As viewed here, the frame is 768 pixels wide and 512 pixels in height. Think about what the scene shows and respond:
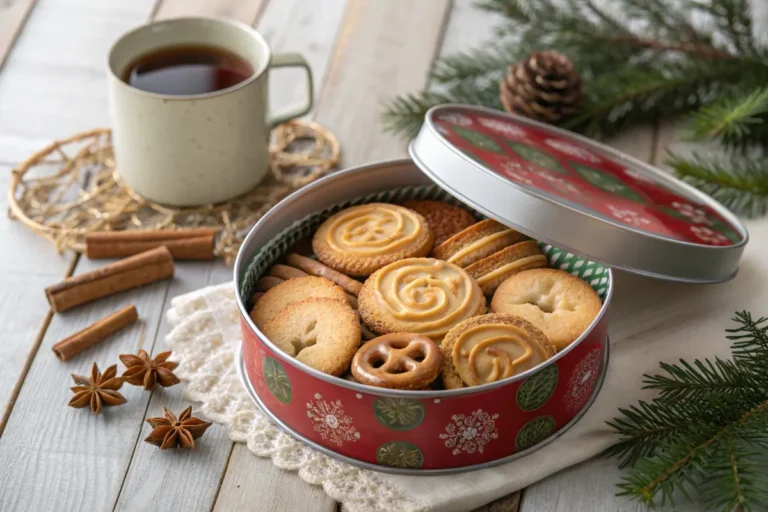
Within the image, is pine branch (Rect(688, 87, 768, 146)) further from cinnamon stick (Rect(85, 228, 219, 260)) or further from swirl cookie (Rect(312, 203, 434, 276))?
cinnamon stick (Rect(85, 228, 219, 260))

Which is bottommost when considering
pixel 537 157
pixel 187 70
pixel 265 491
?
pixel 265 491

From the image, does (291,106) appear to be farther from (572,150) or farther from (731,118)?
(731,118)

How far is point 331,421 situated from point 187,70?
2.03 feet

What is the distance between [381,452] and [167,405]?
265 millimetres

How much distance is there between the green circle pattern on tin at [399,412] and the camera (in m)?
0.87

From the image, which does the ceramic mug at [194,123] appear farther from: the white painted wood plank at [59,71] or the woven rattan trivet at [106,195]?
the white painted wood plank at [59,71]

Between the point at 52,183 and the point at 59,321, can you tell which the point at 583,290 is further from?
the point at 52,183

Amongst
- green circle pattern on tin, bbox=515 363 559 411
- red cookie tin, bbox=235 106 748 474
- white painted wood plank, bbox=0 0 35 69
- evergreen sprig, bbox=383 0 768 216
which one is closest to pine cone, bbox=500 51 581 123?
evergreen sprig, bbox=383 0 768 216

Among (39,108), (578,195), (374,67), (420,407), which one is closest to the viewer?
(420,407)

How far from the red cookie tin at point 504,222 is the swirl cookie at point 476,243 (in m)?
0.07

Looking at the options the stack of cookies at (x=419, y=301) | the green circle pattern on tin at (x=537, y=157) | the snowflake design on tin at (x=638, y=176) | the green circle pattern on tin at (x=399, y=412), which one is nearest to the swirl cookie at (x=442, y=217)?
the stack of cookies at (x=419, y=301)

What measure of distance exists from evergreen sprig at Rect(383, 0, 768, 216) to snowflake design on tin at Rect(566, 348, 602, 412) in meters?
0.52

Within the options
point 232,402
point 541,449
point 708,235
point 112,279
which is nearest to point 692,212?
point 708,235

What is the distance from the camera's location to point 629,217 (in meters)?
1.08
